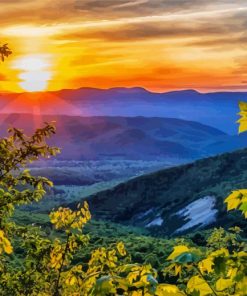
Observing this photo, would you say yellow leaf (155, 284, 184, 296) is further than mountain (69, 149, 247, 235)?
No

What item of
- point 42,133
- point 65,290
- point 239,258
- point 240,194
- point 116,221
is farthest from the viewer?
point 116,221

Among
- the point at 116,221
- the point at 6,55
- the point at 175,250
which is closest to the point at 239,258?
the point at 175,250

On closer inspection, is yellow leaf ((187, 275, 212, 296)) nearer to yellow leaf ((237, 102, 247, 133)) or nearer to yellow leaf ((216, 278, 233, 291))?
yellow leaf ((216, 278, 233, 291))

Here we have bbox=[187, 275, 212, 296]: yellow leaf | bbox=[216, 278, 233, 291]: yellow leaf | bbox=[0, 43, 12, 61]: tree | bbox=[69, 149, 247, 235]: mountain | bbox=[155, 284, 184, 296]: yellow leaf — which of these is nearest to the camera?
bbox=[155, 284, 184, 296]: yellow leaf

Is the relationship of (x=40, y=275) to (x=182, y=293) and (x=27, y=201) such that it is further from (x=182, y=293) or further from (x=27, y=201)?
(x=182, y=293)

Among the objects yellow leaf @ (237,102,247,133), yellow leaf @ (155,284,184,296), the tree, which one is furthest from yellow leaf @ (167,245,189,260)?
the tree

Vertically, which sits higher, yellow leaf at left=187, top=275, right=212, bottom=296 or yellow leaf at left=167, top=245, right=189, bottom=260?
yellow leaf at left=167, top=245, right=189, bottom=260

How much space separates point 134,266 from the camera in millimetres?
5020

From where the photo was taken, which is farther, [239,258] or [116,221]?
[116,221]

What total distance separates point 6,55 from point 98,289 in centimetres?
933

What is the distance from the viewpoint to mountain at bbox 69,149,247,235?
367ft

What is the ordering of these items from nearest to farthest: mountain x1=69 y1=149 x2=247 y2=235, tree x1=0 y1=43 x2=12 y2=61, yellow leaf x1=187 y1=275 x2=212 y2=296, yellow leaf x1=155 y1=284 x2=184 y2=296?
1. yellow leaf x1=155 y1=284 x2=184 y2=296
2. yellow leaf x1=187 y1=275 x2=212 y2=296
3. tree x1=0 y1=43 x2=12 y2=61
4. mountain x1=69 y1=149 x2=247 y2=235

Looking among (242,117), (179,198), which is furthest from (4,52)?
(179,198)

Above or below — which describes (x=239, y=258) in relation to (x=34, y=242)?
above
